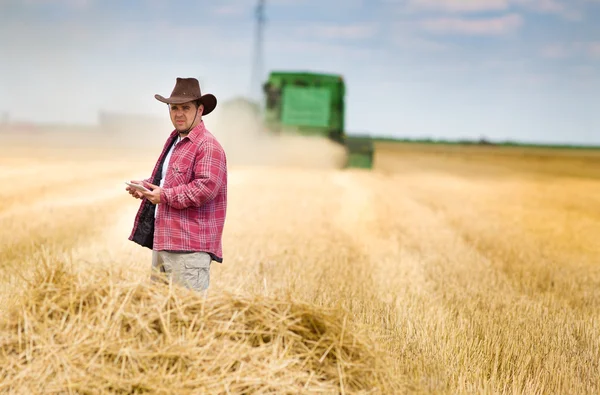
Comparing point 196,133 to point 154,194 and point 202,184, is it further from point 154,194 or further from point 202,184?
point 154,194

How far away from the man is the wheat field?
311mm

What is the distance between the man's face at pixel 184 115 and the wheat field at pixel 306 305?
3.37 feet

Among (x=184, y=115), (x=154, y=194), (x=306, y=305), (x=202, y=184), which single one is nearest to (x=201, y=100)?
(x=184, y=115)

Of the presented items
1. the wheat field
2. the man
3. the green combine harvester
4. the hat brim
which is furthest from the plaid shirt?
the green combine harvester

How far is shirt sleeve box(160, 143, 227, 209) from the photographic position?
16.4 feet

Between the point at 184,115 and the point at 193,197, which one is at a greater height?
the point at 184,115

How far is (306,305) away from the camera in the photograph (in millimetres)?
4582

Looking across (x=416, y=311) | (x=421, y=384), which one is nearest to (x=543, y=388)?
(x=421, y=384)

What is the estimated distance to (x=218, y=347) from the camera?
4.31m

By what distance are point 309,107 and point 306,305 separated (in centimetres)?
2307

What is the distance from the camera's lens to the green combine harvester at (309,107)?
27266 millimetres

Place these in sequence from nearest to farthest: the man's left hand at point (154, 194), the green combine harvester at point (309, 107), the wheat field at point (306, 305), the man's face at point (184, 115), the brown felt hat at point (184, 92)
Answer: the wheat field at point (306, 305) < the man's left hand at point (154, 194) < the brown felt hat at point (184, 92) < the man's face at point (184, 115) < the green combine harvester at point (309, 107)

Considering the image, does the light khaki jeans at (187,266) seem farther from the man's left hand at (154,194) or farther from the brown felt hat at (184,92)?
the brown felt hat at (184,92)

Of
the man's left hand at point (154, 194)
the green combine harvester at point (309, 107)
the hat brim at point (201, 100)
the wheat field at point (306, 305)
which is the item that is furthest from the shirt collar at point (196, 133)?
the green combine harvester at point (309, 107)
